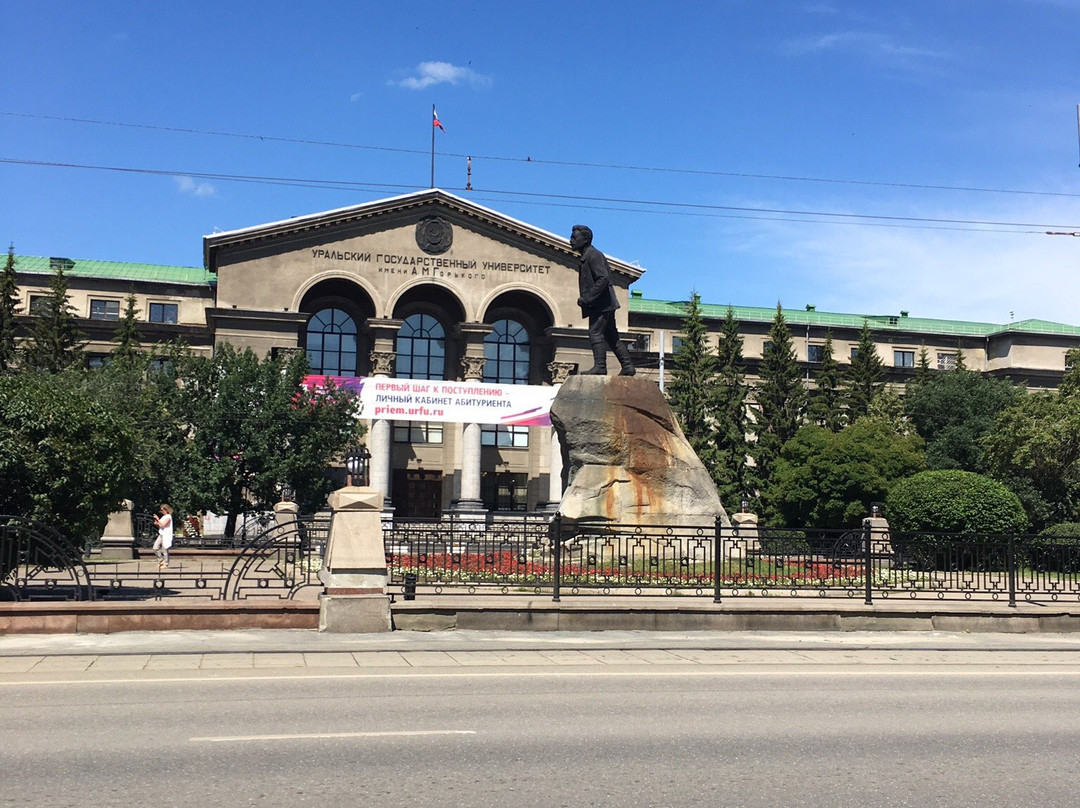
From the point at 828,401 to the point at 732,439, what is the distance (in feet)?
26.5

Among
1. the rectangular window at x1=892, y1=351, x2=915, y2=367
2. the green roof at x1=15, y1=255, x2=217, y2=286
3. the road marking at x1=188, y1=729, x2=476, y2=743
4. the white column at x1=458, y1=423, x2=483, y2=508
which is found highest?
the green roof at x1=15, y1=255, x2=217, y2=286

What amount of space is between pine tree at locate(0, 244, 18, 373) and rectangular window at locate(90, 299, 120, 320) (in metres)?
11.4

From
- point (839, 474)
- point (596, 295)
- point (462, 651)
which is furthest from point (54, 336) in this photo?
point (462, 651)

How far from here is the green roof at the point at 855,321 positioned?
83062 mm

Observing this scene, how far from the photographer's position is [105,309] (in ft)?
242

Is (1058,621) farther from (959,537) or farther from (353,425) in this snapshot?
(353,425)

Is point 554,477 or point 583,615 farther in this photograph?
point 554,477

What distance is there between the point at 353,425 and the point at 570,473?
99.5ft

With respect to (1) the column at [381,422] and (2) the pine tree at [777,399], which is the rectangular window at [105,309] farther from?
(2) the pine tree at [777,399]

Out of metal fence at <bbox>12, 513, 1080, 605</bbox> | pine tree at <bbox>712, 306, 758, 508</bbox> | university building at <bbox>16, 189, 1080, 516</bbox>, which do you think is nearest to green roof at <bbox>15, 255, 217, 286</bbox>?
university building at <bbox>16, 189, 1080, 516</bbox>

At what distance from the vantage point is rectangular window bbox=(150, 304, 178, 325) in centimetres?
7481

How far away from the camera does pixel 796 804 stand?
6.58m

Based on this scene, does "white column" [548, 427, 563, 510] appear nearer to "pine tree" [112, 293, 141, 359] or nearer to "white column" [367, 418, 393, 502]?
"white column" [367, 418, 393, 502]

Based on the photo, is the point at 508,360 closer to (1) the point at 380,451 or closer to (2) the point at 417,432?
(2) the point at 417,432
